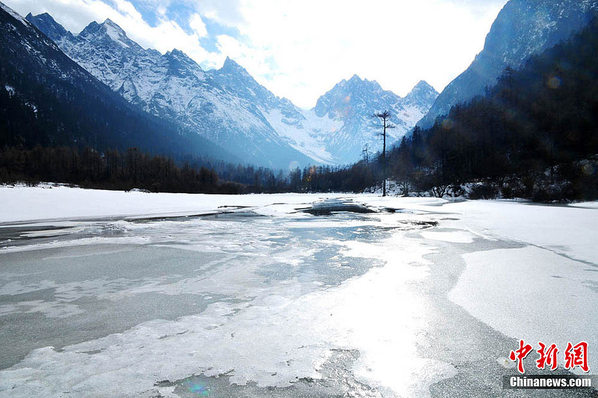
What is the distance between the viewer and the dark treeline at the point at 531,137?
2805 cm

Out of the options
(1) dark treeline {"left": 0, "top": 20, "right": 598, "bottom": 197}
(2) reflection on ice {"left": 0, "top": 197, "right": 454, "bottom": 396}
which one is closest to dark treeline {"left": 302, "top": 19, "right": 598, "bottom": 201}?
(1) dark treeline {"left": 0, "top": 20, "right": 598, "bottom": 197}

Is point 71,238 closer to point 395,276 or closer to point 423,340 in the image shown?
point 395,276

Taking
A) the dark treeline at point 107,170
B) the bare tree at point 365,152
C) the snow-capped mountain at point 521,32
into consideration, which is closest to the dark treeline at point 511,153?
the dark treeline at point 107,170

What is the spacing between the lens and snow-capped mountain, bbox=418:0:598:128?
490ft

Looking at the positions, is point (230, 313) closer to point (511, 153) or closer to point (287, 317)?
point (287, 317)

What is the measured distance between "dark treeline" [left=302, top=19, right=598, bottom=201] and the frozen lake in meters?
24.9

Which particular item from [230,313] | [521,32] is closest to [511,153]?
[230,313]

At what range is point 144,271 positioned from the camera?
5.33m

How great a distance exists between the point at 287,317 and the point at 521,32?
24160 centimetres

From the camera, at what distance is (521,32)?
576 ft

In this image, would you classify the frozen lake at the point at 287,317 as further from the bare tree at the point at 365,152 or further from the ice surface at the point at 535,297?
the bare tree at the point at 365,152

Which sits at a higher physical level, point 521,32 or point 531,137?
point 521,32

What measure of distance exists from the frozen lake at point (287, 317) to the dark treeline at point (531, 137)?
980 inches

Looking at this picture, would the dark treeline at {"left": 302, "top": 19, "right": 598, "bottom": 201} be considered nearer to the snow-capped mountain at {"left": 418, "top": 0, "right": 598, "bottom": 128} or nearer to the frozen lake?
the frozen lake
